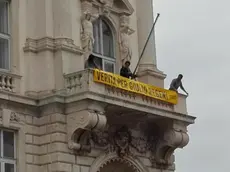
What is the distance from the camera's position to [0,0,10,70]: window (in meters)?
28.3

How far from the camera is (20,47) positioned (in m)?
28.6

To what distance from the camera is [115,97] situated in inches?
1099

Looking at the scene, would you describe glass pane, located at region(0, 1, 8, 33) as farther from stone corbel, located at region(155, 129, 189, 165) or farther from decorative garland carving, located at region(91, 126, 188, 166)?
stone corbel, located at region(155, 129, 189, 165)

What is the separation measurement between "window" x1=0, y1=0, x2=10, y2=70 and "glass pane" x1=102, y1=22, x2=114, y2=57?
4.38m

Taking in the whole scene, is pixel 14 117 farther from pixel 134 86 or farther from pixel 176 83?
pixel 176 83

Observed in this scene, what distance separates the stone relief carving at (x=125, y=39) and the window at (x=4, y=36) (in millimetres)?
4964

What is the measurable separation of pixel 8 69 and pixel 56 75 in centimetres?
163

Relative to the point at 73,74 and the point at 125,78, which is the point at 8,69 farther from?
the point at 125,78

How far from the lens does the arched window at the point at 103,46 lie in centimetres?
3107

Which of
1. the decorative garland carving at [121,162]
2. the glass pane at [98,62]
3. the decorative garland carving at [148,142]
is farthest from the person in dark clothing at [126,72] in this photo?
the decorative garland carving at [121,162]

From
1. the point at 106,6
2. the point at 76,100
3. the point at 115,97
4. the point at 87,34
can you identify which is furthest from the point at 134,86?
the point at 106,6

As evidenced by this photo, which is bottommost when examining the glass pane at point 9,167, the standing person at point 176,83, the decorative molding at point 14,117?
the glass pane at point 9,167

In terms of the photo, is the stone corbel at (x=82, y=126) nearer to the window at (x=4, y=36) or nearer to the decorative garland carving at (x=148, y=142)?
the decorative garland carving at (x=148, y=142)

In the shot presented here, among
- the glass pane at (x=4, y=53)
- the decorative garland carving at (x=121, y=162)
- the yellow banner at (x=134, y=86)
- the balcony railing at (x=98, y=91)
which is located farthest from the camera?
the decorative garland carving at (x=121, y=162)
